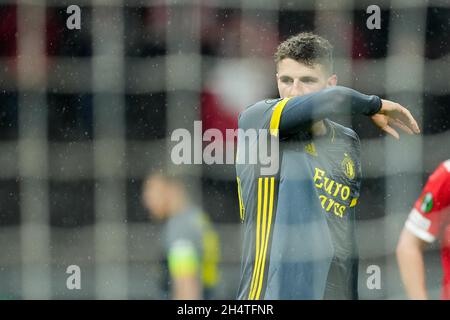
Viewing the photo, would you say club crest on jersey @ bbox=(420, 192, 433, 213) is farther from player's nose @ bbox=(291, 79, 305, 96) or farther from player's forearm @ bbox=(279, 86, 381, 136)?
player's nose @ bbox=(291, 79, 305, 96)

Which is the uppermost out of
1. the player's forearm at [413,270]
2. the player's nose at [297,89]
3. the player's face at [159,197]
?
the player's nose at [297,89]

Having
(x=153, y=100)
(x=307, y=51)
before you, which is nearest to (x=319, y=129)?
(x=307, y=51)

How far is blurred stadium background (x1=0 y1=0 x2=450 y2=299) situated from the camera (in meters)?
2.20

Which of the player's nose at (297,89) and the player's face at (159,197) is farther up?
the player's nose at (297,89)

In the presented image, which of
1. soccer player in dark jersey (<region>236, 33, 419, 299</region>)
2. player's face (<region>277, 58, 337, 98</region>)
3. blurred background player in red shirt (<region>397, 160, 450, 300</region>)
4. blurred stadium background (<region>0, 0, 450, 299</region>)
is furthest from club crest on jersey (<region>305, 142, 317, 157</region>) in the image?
blurred stadium background (<region>0, 0, 450, 299</region>)

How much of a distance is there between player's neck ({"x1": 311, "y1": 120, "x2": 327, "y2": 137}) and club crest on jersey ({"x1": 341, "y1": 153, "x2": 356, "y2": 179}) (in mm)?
82

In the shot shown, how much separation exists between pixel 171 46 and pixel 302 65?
0.78 m

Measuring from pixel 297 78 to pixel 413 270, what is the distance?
1.50 ft

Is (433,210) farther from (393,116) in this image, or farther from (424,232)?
(393,116)

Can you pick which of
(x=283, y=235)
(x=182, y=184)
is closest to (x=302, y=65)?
(x=283, y=235)

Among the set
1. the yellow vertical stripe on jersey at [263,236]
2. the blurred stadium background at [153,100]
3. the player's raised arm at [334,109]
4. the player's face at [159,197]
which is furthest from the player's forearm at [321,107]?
the blurred stadium background at [153,100]

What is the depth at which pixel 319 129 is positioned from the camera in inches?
57.7

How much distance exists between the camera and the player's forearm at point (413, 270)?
1291 millimetres

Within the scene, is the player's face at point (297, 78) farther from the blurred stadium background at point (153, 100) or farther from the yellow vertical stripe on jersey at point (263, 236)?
the blurred stadium background at point (153, 100)
